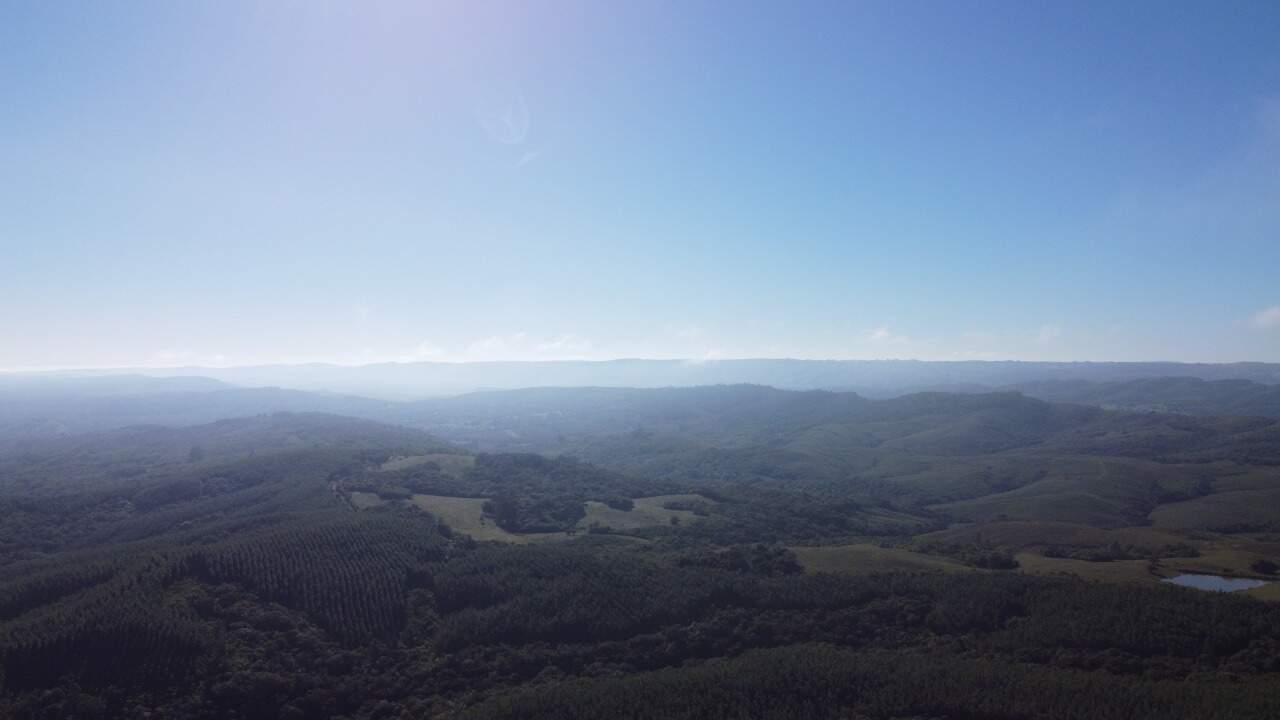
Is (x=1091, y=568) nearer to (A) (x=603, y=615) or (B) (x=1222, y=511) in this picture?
(A) (x=603, y=615)

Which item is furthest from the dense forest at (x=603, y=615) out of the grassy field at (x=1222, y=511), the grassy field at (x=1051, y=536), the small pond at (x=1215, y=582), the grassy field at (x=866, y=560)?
the small pond at (x=1215, y=582)

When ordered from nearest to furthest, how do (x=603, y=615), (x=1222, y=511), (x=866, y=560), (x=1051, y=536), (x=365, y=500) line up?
1. (x=603, y=615)
2. (x=866, y=560)
3. (x=1051, y=536)
4. (x=365, y=500)
5. (x=1222, y=511)

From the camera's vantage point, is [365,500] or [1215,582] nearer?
[1215,582]

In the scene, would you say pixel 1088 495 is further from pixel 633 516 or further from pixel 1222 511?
pixel 633 516

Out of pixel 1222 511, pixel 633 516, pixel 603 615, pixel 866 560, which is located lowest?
pixel 1222 511

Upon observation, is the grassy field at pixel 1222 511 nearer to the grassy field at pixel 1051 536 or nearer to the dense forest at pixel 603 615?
the dense forest at pixel 603 615

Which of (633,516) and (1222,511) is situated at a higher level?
(633,516)

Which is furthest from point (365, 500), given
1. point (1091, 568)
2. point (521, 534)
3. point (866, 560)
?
point (1091, 568)

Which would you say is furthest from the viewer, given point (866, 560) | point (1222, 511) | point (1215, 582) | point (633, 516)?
point (1222, 511)
